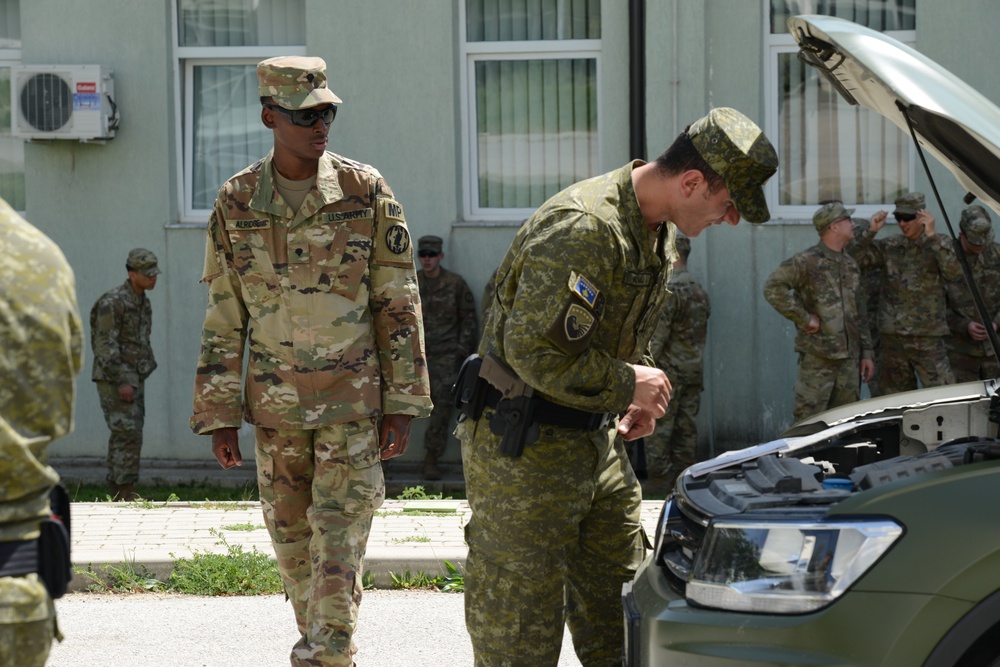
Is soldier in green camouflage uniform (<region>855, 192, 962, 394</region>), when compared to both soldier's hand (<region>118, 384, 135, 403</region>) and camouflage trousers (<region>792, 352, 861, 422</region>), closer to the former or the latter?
camouflage trousers (<region>792, 352, 861, 422</region>)

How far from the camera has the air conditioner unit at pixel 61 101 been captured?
10445 millimetres

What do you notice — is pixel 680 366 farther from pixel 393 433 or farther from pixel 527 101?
pixel 393 433

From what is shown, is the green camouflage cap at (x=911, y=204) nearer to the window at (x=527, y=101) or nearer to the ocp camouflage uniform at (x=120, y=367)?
the window at (x=527, y=101)

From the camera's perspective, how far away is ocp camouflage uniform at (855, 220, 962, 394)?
33.5 ft

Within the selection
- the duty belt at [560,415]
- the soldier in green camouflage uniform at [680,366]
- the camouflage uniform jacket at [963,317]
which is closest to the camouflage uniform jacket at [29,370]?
the duty belt at [560,415]

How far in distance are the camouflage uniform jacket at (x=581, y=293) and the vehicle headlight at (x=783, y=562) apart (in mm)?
790

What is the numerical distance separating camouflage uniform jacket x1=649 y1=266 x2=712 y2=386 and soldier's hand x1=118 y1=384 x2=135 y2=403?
4.03 metres

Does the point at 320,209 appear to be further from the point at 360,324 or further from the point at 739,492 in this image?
the point at 739,492

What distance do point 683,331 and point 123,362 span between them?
4360mm

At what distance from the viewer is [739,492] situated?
3406mm

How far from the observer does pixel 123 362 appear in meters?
10.2

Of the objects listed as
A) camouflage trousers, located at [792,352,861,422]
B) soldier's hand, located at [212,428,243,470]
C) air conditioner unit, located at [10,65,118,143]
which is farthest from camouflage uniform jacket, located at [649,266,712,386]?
soldier's hand, located at [212,428,243,470]

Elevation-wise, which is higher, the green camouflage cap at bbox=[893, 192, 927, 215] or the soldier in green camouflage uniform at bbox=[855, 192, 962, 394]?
the green camouflage cap at bbox=[893, 192, 927, 215]

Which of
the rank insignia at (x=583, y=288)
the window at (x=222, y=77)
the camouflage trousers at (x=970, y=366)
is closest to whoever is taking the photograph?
the rank insignia at (x=583, y=288)
